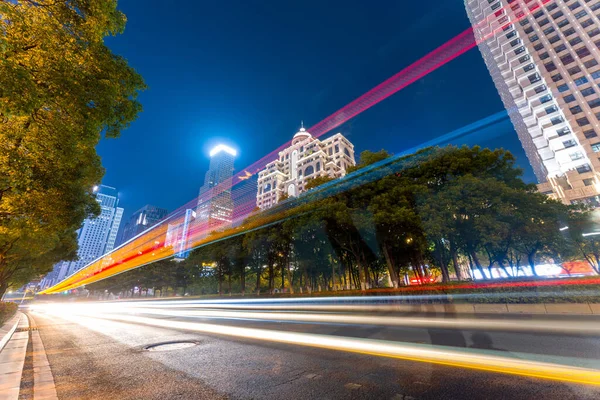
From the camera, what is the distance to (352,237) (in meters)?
26.8

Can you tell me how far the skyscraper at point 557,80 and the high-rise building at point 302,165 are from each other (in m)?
55.4

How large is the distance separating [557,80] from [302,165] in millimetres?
76935

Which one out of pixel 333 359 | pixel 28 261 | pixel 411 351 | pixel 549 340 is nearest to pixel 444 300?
pixel 549 340

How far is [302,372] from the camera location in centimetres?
452

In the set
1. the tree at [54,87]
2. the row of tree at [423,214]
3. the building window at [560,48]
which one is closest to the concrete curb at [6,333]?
the tree at [54,87]

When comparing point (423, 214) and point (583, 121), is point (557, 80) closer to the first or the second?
point (583, 121)

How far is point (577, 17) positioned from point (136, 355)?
104426mm

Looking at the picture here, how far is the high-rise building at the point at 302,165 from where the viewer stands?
98062mm

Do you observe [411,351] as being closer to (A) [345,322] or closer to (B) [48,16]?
(A) [345,322]

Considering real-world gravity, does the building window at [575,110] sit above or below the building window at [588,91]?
below

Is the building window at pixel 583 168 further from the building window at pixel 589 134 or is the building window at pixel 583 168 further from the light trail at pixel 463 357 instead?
the light trail at pixel 463 357

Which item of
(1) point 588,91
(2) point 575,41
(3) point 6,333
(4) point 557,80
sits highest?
(2) point 575,41

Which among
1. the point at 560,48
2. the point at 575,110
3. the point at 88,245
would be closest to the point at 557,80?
the point at 560,48

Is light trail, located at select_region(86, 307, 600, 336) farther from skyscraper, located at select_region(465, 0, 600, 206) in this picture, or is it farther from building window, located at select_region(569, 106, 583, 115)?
building window, located at select_region(569, 106, 583, 115)
